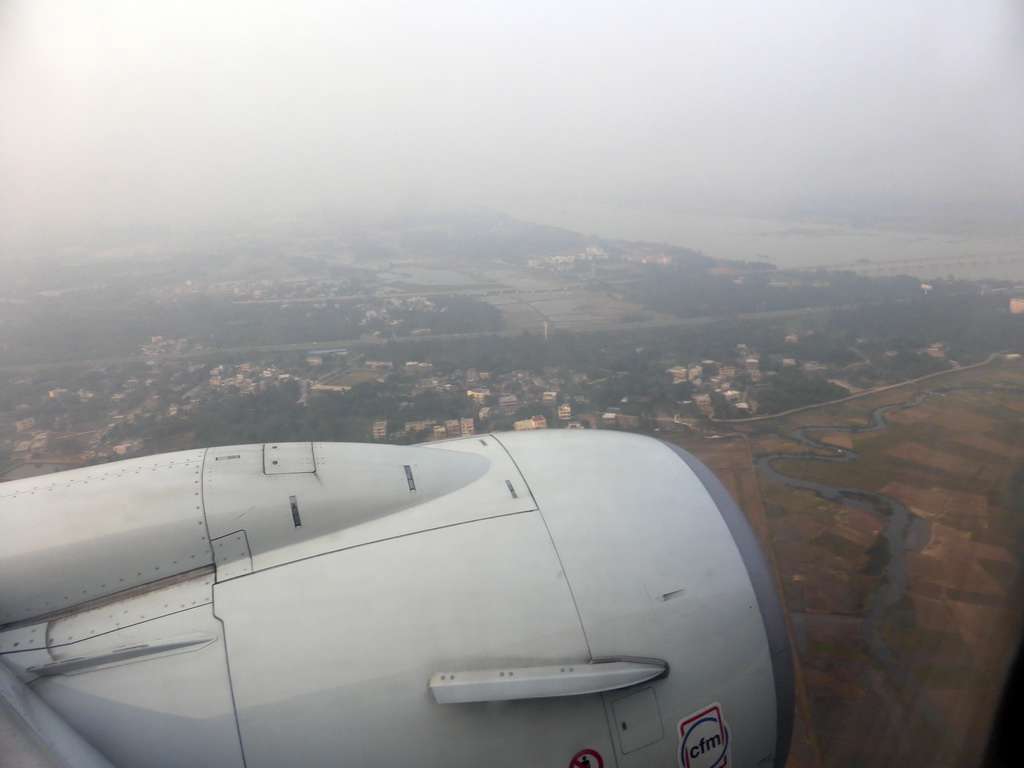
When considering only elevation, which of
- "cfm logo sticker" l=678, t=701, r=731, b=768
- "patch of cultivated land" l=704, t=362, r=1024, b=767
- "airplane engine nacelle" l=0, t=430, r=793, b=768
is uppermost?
"airplane engine nacelle" l=0, t=430, r=793, b=768

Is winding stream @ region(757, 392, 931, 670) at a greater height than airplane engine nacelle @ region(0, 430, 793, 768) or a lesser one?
lesser

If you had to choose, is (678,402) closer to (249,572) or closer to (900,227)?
(249,572)

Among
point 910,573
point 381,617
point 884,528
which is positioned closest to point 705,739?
point 381,617

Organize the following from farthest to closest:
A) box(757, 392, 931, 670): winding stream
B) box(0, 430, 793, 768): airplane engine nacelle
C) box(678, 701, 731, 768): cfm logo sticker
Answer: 1. box(757, 392, 931, 670): winding stream
2. box(678, 701, 731, 768): cfm logo sticker
3. box(0, 430, 793, 768): airplane engine nacelle

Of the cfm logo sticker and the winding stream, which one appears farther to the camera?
the winding stream

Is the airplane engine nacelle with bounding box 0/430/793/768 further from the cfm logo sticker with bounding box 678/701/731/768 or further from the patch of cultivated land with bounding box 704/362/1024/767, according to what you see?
the patch of cultivated land with bounding box 704/362/1024/767

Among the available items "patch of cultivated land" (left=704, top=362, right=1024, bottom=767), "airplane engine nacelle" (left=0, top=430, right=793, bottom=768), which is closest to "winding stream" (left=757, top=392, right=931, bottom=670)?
"patch of cultivated land" (left=704, top=362, right=1024, bottom=767)
